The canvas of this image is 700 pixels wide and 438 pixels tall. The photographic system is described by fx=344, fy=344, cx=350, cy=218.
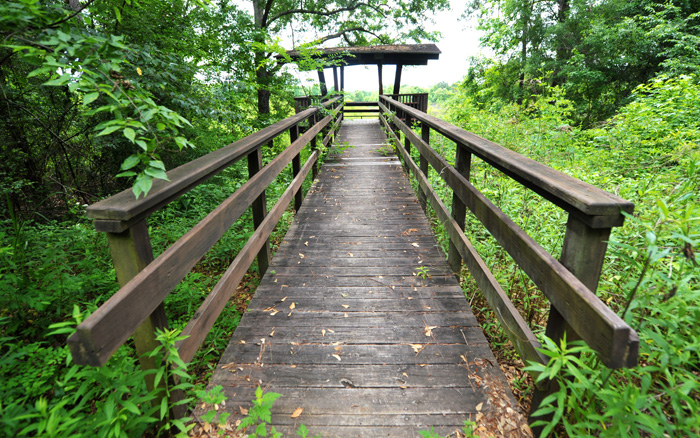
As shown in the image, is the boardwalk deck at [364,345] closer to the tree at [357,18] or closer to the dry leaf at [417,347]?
the dry leaf at [417,347]

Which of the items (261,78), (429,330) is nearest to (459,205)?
(429,330)

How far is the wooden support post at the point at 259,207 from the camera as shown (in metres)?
2.81

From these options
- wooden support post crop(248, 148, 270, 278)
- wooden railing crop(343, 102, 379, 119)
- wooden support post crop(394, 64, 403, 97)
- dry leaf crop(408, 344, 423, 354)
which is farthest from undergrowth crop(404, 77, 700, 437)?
wooden railing crop(343, 102, 379, 119)

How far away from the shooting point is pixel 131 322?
4.05ft

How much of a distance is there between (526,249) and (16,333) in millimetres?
3643

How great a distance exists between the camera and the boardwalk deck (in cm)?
172

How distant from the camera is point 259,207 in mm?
→ 2955

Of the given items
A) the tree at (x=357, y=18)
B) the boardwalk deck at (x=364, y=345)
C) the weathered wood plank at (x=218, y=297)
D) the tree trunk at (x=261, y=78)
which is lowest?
the boardwalk deck at (x=364, y=345)

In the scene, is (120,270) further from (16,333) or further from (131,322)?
(16,333)

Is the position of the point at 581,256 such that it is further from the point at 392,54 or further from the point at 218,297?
the point at 392,54

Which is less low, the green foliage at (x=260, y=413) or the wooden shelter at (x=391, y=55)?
the wooden shelter at (x=391, y=55)

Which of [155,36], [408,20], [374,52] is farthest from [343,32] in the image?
[155,36]

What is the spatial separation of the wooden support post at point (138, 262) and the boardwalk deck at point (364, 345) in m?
0.54

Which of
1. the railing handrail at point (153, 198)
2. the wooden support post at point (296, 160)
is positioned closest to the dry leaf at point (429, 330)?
the railing handrail at point (153, 198)
